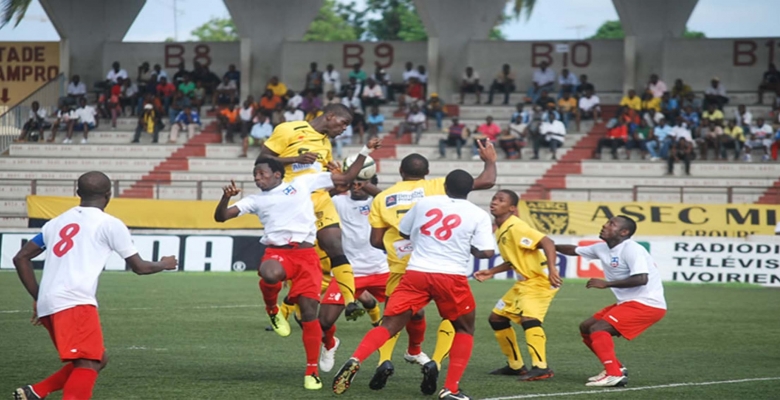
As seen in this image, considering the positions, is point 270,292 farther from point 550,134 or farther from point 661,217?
point 550,134

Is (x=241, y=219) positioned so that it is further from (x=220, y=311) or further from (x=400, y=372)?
(x=400, y=372)

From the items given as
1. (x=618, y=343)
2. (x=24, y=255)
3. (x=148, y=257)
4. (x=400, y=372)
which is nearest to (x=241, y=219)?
(x=148, y=257)

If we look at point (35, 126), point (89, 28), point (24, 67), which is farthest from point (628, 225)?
point (24, 67)

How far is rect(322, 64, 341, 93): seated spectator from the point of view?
3566cm

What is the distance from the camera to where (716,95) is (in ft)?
107

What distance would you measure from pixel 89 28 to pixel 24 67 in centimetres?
334

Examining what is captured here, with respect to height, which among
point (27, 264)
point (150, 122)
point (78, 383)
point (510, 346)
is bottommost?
point (510, 346)

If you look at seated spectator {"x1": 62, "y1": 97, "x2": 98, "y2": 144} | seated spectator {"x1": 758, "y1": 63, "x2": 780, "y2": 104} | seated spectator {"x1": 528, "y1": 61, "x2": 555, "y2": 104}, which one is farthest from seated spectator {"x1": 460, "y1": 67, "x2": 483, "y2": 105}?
seated spectator {"x1": 62, "y1": 97, "x2": 98, "y2": 144}

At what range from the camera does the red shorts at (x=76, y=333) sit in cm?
659

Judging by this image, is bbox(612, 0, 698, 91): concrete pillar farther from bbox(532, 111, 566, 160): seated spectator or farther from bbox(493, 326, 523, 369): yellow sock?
bbox(493, 326, 523, 369): yellow sock

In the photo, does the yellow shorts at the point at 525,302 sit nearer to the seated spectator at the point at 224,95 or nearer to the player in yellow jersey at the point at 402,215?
the player in yellow jersey at the point at 402,215

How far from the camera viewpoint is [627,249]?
9430 mm

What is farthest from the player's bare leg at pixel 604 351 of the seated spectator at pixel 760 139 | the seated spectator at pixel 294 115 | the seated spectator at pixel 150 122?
the seated spectator at pixel 150 122

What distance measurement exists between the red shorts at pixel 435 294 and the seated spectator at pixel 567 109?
25.2 meters
